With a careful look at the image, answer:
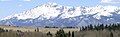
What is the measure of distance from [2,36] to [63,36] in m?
34.8

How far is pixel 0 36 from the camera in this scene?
17438 cm

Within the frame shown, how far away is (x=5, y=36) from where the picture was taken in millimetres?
182500

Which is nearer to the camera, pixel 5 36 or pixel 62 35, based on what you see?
pixel 62 35

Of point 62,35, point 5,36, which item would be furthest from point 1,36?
point 62,35

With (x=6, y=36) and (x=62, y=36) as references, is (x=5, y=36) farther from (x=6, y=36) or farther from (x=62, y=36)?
(x=62, y=36)

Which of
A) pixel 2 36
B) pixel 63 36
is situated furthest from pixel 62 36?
pixel 2 36

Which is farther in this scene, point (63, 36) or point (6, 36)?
point (6, 36)

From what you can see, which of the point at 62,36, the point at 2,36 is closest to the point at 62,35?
the point at 62,36

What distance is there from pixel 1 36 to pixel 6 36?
Answer: 15.1 ft

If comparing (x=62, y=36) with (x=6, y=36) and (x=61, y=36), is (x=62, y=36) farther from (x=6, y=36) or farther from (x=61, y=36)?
(x=6, y=36)

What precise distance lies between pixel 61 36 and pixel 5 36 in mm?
39093

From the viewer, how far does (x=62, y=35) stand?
160 metres

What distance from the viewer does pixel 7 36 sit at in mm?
185000

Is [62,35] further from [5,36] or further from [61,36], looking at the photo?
[5,36]
